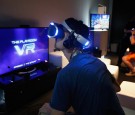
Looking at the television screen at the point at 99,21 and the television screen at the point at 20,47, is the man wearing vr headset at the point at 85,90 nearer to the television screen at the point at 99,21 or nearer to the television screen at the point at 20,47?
the television screen at the point at 20,47

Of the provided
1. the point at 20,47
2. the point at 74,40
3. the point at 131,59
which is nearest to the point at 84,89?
the point at 74,40

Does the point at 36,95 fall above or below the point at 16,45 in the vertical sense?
below

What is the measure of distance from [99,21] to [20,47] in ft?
11.3

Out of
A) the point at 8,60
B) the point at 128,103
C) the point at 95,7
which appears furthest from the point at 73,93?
the point at 95,7

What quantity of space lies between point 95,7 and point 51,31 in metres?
4.82

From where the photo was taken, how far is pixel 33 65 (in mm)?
3012

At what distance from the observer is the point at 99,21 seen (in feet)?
17.9

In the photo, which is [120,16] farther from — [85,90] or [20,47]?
[85,90]

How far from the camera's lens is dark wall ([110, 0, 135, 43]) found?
20.8 feet

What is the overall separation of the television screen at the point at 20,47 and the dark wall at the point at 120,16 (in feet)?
14.0

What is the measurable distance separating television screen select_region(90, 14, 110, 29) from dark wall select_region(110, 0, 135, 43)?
1.14 m

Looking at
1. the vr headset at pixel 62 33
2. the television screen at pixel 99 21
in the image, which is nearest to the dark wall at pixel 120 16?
the television screen at pixel 99 21

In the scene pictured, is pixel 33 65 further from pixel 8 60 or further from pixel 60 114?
pixel 60 114

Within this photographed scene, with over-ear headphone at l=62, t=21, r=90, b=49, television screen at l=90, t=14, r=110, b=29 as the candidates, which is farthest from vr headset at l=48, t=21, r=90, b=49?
television screen at l=90, t=14, r=110, b=29
